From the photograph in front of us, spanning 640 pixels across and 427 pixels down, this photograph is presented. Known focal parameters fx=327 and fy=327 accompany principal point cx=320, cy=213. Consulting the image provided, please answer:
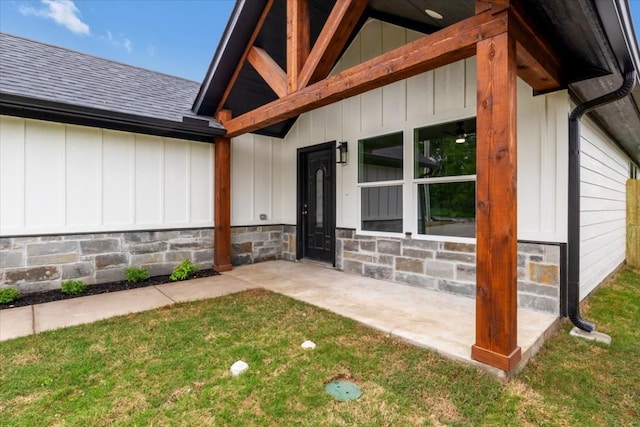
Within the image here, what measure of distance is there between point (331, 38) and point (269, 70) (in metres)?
1.31

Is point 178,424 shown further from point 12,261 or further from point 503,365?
point 12,261

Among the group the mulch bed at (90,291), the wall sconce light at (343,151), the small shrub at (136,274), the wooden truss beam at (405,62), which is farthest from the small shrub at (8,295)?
the wall sconce light at (343,151)

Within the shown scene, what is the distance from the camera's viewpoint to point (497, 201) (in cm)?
225

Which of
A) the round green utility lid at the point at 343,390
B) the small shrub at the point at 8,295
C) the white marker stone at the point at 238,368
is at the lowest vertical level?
the round green utility lid at the point at 343,390

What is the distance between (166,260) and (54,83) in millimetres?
2929

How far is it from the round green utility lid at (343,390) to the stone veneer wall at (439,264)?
2411 mm

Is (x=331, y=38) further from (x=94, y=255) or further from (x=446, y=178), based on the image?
(x=94, y=255)

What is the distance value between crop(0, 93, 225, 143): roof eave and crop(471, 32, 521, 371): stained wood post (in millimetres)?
4260

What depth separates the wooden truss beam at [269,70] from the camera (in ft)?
13.4

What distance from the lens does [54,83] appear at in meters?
4.50

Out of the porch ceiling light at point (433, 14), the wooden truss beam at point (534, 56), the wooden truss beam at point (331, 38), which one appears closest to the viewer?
the wooden truss beam at point (534, 56)

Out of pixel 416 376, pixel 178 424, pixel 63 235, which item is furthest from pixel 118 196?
pixel 416 376

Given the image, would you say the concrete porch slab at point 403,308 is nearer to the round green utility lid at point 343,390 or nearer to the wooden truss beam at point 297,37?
the round green utility lid at point 343,390

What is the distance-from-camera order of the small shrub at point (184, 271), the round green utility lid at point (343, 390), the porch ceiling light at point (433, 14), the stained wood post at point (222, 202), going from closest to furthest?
the round green utility lid at point (343, 390) < the porch ceiling light at point (433, 14) < the small shrub at point (184, 271) < the stained wood post at point (222, 202)
